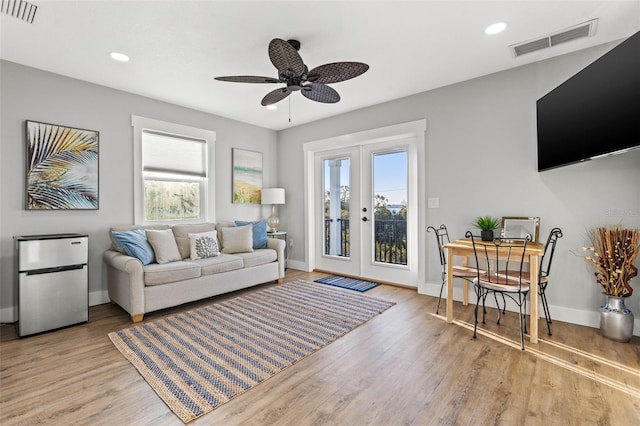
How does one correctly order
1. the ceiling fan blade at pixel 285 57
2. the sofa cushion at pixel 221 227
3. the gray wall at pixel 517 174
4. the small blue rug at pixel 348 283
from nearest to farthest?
the ceiling fan blade at pixel 285 57 → the gray wall at pixel 517 174 → the small blue rug at pixel 348 283 → the sofa cushion at pixel 221 227

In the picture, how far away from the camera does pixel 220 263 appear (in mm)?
3605

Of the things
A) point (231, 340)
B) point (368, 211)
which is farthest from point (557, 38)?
point (231, 340)

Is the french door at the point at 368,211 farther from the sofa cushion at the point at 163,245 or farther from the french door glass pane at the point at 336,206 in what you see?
the sofa cushion at the point at 163,245

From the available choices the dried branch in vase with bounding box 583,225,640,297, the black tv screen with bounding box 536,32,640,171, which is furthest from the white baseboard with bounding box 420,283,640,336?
the black tv screen with bounding box 536,32,640,171

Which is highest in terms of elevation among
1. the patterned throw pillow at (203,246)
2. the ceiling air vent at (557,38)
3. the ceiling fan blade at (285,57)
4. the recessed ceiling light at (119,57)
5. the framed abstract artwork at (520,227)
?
Result: the recessed ceiling light at (119,57)

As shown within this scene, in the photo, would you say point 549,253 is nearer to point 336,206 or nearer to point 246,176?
point 336,206

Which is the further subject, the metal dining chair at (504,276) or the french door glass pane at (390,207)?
the french door glass pane at (390,207)

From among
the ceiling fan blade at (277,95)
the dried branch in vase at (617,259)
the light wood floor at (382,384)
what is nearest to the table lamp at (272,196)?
the ceiling fan blade at (277,95)

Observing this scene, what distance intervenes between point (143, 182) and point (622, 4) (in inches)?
196

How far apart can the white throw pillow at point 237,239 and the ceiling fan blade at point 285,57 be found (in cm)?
249

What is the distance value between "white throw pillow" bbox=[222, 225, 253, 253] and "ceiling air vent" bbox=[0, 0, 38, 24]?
9.13ft

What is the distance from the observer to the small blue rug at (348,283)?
4.13 meters

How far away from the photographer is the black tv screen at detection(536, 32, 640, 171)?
1.82 m

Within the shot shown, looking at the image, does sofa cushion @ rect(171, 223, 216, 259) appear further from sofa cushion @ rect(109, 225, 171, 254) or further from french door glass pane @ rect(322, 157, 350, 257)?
french door glass pane @ rect(322, 157, 350, 257)
